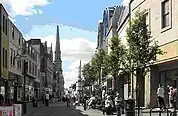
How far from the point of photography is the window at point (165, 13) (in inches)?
1335

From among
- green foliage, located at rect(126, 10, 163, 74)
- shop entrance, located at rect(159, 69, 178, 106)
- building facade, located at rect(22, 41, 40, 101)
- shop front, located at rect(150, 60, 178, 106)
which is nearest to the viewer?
green foliage, located at rect(126, 10, 163, 74)

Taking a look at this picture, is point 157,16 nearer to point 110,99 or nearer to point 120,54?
point 120,54

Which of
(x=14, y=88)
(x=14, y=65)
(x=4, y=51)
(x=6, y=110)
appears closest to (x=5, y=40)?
(x=4, y=51)

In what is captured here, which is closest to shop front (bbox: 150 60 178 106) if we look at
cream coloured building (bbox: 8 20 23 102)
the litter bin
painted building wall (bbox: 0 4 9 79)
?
the litter bin

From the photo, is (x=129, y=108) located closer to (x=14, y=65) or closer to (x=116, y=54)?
(x=116, y=54)

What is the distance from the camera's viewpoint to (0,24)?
4666 cm

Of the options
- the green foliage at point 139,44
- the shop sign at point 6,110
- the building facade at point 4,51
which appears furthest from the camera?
the building facade at point 4,51

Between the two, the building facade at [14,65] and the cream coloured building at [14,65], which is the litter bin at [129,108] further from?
the cream coloured building at [14,65]

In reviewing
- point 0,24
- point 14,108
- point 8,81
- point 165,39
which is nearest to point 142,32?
point 165,39

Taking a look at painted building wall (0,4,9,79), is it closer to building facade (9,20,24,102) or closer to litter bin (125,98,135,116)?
building facade (9,20,24,102)

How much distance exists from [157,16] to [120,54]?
15.7 feet

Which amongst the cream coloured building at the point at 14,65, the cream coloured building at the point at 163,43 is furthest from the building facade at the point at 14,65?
the cream coloured building at the point at 163,43

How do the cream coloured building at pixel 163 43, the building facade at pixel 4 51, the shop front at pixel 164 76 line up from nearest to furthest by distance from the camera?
the cream coloured building at pixel 163 43, the shop front at pixel 164 76, the building facade at pixel 4 51

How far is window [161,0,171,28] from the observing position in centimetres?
3391
